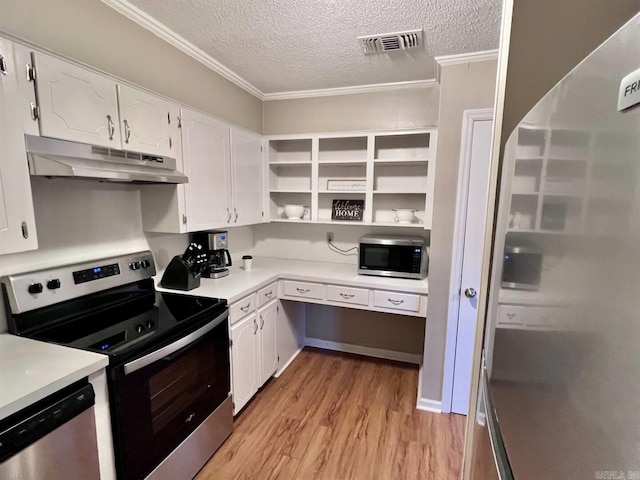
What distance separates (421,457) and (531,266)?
6.16 feet

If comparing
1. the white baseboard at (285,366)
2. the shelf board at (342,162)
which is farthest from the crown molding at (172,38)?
the white baseboard at (285,366)


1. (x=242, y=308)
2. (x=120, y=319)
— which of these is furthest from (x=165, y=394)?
(x=242, y=308)

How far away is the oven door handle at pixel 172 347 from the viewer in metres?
1.29

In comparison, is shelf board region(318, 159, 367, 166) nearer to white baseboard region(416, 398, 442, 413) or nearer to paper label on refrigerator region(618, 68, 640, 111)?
white baseboard region(416, 398, 442, 413)

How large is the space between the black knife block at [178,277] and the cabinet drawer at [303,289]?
0.78 m

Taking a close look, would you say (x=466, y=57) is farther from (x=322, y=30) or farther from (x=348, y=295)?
(x=348, y=295)

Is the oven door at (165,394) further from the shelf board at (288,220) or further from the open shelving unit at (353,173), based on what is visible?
the open shelving unit at (353,173)

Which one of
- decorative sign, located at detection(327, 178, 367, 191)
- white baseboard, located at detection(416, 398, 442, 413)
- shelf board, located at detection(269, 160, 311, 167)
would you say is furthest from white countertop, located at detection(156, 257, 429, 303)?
shelf board, located at detection(269, 160, 311, 167)

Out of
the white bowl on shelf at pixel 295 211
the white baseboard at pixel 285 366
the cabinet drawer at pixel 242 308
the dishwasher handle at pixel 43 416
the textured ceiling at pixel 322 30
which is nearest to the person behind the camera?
the dishwasher handle at pixel 43 416

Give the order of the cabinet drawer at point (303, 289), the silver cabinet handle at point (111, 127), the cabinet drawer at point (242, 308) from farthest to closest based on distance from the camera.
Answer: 1. the cabinet drawer at point (303, 289)
2. the cabinet drawer at point (242, 308)
3. the silver cabinet handle at point (111, 127)

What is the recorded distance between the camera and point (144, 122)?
66.5 inches

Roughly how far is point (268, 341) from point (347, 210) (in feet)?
4.33

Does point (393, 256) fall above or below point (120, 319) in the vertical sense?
above

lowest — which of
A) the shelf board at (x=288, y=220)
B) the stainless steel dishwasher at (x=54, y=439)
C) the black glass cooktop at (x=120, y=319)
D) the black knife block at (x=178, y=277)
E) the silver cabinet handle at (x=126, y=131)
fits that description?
the stainless steel dishwasher at (x=54, y=439)
